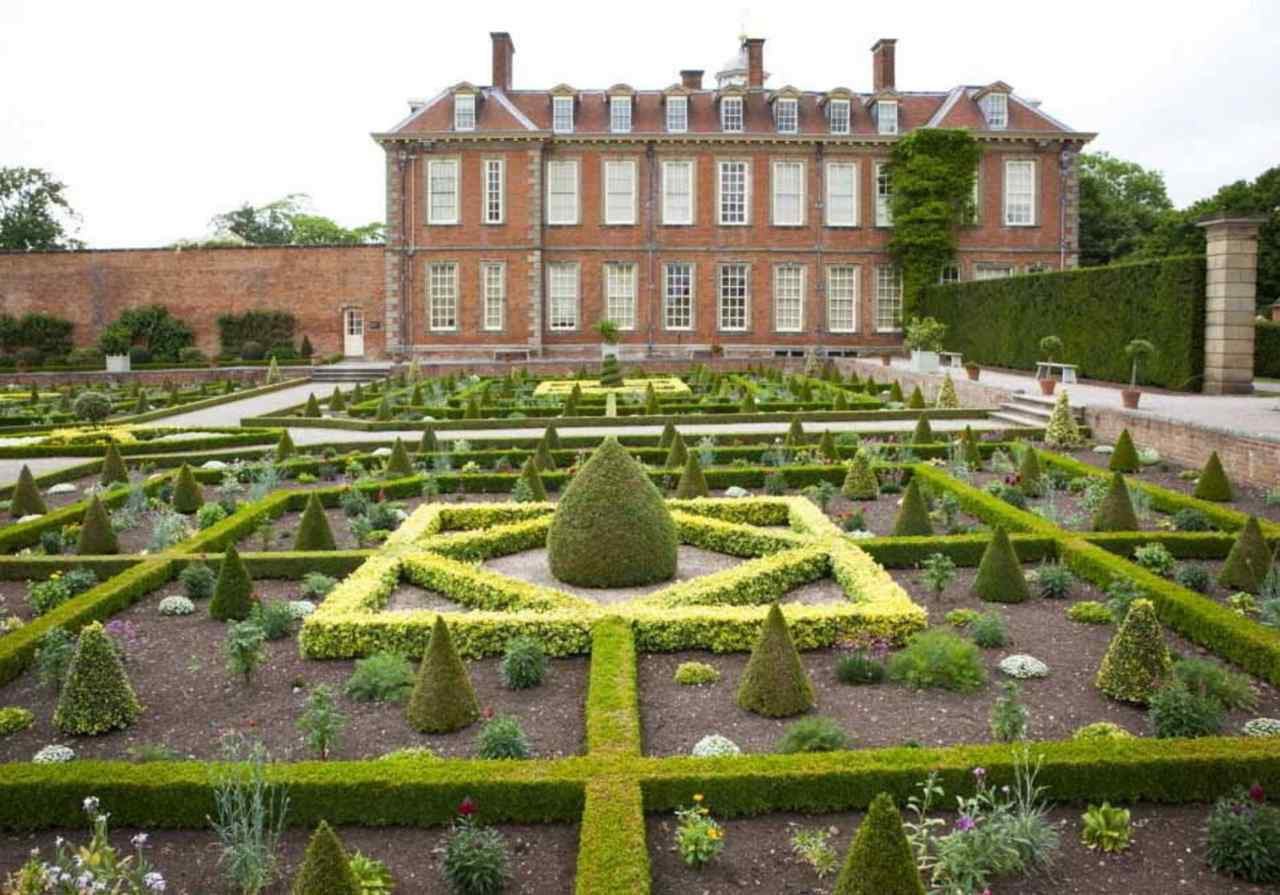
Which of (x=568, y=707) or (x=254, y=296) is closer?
(x=568, y=707)

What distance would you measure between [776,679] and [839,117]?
106 feet

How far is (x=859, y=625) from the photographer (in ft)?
25.8

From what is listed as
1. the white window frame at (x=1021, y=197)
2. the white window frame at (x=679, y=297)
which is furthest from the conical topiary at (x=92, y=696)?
the white window frame at (x=1021, y=197)

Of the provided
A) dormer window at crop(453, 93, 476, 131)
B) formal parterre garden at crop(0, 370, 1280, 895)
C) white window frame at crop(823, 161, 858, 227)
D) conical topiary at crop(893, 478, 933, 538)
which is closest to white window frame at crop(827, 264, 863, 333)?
white window frame at crop(823, 161, 858, 227)

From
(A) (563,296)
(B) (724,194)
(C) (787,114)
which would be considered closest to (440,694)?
(A) (563,296)

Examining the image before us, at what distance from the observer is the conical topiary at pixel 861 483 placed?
505 inches

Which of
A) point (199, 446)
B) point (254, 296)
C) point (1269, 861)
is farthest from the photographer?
point (254, 296)

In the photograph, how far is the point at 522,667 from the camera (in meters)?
7.11

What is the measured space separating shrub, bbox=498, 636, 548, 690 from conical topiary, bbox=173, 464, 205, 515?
681 cm

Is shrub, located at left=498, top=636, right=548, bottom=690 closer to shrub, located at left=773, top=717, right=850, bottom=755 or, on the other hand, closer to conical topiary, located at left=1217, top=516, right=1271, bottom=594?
shrub, located at left=773, top=717, right=850, bottom=755

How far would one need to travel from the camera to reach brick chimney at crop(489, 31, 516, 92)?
35625 mm

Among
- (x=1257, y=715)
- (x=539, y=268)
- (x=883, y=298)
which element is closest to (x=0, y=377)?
(x=539, y=268)

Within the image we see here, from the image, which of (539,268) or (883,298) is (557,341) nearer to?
(539,268)

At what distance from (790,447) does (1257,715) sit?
362 inches
